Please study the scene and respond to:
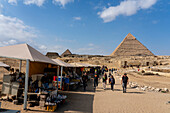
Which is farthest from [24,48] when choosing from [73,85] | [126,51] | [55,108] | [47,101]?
[126,51]

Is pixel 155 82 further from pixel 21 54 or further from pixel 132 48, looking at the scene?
pixel 132 48

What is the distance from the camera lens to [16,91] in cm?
572

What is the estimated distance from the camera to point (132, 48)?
138250 millimetres

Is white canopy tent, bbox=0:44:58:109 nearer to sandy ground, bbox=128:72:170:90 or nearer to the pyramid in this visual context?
sandy ground, bbox=128:72:170:90

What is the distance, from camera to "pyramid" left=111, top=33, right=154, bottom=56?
132488 millimetres

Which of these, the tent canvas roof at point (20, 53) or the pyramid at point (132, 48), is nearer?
the tent canvas roof at point (20, 53)

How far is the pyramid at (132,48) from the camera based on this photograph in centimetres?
13249

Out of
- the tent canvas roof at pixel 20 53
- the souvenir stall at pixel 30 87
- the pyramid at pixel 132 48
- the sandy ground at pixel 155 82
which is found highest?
the pyramid at pixel 132 48

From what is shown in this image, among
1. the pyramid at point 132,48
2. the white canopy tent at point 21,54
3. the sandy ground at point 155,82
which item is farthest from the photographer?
the pyramid at point 132,48

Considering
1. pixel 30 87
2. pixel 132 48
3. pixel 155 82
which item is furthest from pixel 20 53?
pixel 132 48

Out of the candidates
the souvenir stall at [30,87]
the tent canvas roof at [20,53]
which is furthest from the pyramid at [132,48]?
the tent canvas roof at [20,53]

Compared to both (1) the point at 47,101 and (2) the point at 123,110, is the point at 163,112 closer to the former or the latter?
(2) the point at 123,110

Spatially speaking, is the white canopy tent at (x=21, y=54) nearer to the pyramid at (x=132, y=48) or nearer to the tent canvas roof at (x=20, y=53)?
the tent canvas roof at (x=20, y=53)

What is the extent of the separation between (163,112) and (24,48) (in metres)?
6.27
